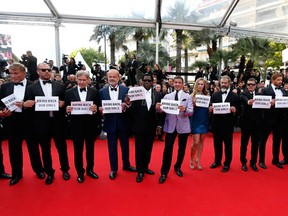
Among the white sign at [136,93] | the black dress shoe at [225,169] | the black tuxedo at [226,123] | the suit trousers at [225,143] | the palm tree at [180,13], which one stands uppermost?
the palm tree at [180,13]

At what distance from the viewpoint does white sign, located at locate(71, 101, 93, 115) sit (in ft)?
13.0

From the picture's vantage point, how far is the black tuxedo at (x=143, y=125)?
4.23m

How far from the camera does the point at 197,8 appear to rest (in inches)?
474

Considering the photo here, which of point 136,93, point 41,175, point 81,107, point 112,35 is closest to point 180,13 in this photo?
point 136,93

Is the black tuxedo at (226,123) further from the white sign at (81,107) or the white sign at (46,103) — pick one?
the white sign at (46,103)

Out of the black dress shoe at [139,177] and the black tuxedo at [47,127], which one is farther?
the black dress shoe at [139,177]

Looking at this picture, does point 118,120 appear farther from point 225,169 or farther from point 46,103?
point 225,169

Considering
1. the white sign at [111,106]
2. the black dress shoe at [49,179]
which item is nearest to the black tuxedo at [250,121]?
the white sign at [111,106]

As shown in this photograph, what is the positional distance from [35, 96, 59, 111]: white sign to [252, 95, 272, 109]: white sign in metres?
3.40

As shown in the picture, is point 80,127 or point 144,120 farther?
point 144,120

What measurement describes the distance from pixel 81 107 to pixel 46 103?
52 cm

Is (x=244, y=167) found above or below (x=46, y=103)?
below

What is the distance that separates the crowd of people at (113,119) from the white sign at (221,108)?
0.25 feet

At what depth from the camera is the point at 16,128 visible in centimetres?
404
